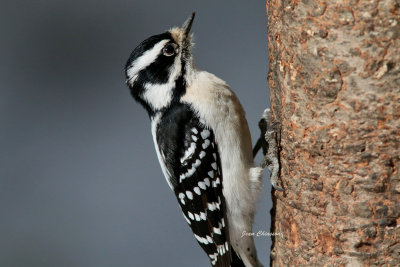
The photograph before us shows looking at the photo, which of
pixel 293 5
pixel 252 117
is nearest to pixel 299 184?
pixel 293 5

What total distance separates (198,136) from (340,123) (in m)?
0.73

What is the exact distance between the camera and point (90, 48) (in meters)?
3.89

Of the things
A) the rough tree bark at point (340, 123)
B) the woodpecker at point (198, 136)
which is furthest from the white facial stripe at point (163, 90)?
the rough tree bark at point (340, 123)

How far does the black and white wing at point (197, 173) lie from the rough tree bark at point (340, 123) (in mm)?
443

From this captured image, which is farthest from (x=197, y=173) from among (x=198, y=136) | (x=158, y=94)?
(x=158, y=94)

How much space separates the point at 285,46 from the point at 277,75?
5.4 inches

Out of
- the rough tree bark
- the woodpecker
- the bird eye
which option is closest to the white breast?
the woodpecker

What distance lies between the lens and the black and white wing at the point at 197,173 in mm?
2381

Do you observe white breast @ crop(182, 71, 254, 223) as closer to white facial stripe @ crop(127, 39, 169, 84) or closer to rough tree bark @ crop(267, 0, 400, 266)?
white facial stripe @ crop(127, 39, 169, 84)

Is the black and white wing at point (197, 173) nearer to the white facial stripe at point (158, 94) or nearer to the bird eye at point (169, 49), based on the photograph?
the white facial stripe at point (158, 94)

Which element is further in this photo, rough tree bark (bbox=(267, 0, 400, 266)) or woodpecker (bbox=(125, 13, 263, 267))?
woodpecker (bbox=(125, 13, 263, 267))

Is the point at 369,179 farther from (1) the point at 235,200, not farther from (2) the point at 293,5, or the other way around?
(1) the point at 235,200

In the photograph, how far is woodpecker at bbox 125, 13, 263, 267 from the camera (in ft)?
7.79

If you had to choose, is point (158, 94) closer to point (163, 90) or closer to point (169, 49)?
point (163, 90)
